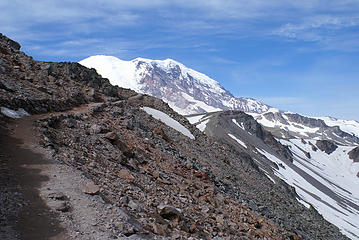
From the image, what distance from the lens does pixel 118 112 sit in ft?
84.7

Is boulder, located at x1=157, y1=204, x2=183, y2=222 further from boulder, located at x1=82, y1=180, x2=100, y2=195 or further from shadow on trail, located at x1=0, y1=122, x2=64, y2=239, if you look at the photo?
shadow on trail, located at x1=0, y1=122, x2=64, y2=239

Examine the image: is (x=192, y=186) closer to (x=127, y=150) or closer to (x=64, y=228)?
(x=127, y=150)

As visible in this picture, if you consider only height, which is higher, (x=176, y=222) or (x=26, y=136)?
(x=26, y=136)

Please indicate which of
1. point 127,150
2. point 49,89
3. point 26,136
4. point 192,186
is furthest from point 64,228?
point 49,89

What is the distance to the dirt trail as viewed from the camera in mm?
9492

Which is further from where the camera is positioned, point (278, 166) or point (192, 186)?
point (278, 166)

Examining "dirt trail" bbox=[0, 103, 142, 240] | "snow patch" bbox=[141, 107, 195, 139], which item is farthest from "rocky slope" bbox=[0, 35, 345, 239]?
"snow patch" bbox=[141, 107, 195, 139]

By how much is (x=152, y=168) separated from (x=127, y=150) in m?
1.98

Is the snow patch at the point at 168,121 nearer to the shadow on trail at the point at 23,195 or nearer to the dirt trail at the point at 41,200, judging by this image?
the dirt trail at the point at 41,200

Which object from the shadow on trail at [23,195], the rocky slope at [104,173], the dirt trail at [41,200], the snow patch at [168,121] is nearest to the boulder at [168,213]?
the rocky slope at [104,173]

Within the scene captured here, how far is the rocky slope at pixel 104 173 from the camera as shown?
10.8 metres

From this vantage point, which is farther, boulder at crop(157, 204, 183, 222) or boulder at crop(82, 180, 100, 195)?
boulder at crop(157, 204, 183, 222)

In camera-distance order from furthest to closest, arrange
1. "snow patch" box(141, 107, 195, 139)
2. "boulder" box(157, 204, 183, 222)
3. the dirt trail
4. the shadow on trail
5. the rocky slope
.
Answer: "snow patch" box(141, 107, 195, 139)
"boulder" box(157, 204, 183, 222)
the rocky slope
the dirt trail
the shadow on trail

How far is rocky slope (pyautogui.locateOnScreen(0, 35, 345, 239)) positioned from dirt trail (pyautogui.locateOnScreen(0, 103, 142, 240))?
38 millimetres
